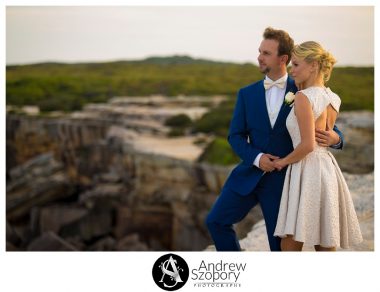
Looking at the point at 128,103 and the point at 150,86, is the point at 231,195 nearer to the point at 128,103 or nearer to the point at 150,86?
the point at 128,103

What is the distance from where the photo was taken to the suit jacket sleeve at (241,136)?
4.98 meters

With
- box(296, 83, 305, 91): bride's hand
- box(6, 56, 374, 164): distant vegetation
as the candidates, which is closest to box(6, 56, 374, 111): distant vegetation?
box(6, 56, 374, 164): distant vegetation

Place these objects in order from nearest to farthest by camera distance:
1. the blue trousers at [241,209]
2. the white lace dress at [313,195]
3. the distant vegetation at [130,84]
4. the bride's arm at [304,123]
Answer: the bride's arm at [304,123] < the white lace dress at [313,195] < the blue trousers at [241,209] < the distant vegetation at [130,84]

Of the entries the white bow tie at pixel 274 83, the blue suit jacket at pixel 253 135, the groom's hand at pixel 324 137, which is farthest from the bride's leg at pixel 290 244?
the white bow tie at pixel 274 83

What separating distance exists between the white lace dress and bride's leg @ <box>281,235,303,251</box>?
→ 0.22 feet

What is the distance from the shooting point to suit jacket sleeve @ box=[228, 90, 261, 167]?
196 inches

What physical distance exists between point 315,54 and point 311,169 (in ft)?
2.51

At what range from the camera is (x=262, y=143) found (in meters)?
5.01

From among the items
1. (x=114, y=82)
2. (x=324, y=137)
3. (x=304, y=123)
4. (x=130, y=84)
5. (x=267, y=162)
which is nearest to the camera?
(x=304, y=123)

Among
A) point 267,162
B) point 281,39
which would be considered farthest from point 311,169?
point 281,39

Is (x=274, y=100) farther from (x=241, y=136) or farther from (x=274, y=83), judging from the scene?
(x=241, y=136)

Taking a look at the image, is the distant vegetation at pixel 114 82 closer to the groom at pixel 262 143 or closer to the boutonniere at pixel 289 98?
the groom at pixel 262 143
